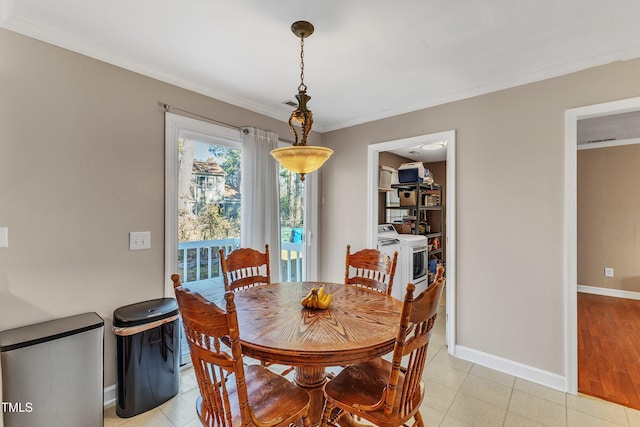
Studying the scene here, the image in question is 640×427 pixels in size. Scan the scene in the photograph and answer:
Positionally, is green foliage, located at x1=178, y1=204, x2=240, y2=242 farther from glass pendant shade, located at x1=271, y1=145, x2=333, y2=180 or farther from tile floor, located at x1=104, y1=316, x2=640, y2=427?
glass pendant shade, located at x1=271, y1=145, x2=333, y2=180

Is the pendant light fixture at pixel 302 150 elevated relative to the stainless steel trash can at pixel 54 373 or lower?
elevated

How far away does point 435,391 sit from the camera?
7.25 feet

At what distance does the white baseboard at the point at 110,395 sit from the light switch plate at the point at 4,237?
3.78ft

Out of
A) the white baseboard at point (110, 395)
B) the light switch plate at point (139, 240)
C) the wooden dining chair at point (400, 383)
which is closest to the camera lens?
the wooden dining chair at point (400, 383)

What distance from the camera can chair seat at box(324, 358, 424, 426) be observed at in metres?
1.25

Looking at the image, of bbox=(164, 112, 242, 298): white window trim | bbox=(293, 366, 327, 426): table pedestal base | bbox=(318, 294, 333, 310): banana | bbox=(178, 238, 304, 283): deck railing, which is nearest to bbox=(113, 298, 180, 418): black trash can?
bbox=(164, 112, 242, 298): white window trim

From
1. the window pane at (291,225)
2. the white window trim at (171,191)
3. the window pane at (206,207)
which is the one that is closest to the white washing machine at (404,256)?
the window pane at (291,225)

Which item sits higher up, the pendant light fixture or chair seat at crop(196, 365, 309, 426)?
the pendant light fixture

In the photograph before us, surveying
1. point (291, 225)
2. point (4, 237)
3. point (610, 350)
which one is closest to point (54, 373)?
point (4, 237)

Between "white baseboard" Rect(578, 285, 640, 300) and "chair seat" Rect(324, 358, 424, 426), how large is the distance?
5.02 metres

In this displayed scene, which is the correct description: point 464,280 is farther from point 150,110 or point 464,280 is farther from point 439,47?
point 150,110

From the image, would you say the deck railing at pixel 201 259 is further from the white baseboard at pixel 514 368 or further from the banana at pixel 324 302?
the white baseboard at pixel 514 368

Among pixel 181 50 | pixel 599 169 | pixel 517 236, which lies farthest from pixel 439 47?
pixel 599 169

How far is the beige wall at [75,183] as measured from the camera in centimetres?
173
